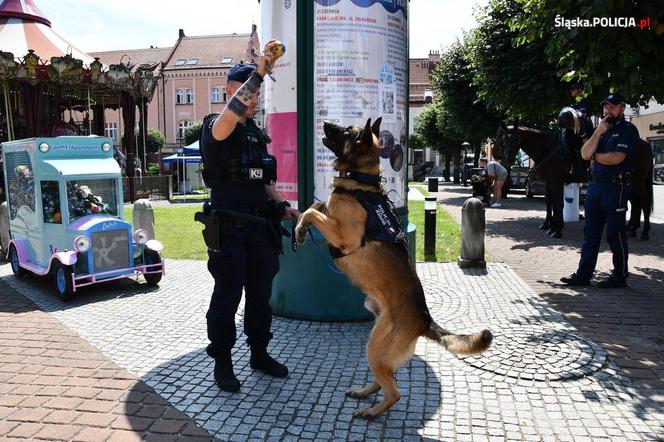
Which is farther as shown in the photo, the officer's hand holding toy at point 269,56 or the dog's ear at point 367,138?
the dog's ear at point 367,138

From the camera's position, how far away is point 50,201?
7.25 meters

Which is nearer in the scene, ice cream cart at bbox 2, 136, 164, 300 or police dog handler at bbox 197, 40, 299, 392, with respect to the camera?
police dog handler at bbox 197, 40, 299, 392

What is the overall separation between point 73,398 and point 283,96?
142 inches

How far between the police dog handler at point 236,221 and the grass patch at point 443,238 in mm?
5783

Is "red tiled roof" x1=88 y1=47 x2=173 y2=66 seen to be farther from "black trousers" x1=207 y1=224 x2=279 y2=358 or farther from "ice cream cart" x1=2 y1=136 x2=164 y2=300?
"black trousers" x1=207 y1=224 x2=279 y2=358

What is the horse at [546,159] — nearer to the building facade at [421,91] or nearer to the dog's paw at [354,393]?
the dog's paw at [354,393]

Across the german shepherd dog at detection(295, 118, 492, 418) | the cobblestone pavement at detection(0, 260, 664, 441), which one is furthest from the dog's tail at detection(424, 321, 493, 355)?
the cobblestone pavement at detection(0, 260, 664, 441)

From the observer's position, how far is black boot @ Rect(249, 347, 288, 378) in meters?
4.20

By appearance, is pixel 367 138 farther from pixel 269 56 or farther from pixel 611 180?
pixel 611 180

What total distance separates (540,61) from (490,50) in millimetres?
1673

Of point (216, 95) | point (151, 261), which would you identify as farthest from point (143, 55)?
point (151, 261)

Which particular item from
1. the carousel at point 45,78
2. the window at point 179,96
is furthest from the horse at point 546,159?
the window at point 179,96

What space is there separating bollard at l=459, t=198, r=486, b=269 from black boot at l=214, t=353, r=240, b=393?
5453 millimetres

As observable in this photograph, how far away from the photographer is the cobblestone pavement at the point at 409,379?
3379 mm
